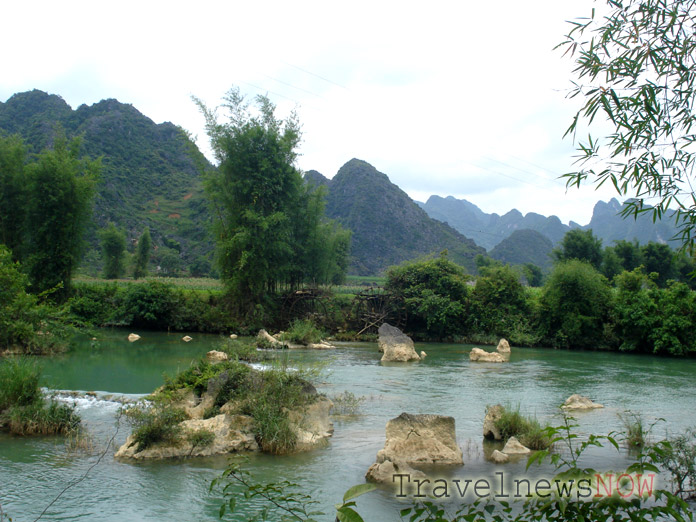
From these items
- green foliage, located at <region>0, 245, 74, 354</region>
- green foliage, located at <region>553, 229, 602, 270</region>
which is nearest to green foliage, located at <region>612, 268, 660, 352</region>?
green foliage, located at <region>553, 229, 602, 270</region>

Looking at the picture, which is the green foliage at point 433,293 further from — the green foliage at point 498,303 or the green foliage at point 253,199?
the green foliage at point 253,199

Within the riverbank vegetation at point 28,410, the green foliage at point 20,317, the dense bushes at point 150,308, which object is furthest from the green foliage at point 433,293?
the riverbank vegetation at point 28,410

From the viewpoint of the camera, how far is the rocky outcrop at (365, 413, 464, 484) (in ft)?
25.2

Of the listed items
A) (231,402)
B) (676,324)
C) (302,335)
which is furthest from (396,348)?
(676,324)

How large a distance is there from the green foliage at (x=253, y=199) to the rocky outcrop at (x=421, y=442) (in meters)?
19.3

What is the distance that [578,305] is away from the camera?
2522 cm

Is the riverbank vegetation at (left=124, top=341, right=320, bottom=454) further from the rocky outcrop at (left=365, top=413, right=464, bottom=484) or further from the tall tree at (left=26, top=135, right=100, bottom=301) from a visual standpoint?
the tall tree at (left=26, top=135, right=100, bottom=301)

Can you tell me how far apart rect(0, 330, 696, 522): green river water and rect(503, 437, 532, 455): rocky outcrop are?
38cm

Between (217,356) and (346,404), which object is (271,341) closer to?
(217,356)

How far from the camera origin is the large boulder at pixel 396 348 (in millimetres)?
19453

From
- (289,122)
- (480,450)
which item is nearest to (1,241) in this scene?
(289,122)

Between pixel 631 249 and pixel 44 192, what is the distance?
40187mm

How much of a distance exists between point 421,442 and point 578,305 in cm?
1997

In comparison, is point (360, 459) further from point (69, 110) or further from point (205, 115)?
point (69, 110)
